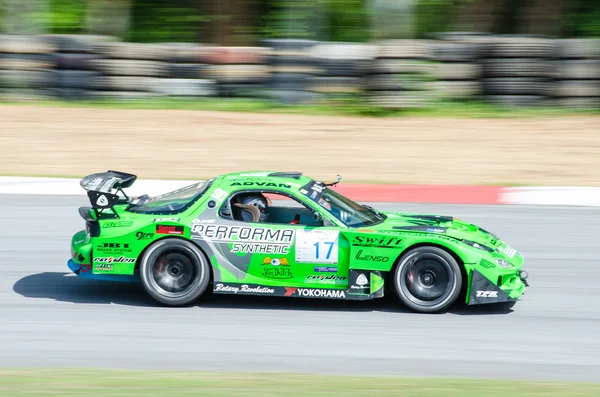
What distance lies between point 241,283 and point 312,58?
933cm

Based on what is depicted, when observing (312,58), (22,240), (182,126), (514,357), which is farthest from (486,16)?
(514,357)

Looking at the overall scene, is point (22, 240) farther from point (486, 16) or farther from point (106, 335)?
point (486, 16)

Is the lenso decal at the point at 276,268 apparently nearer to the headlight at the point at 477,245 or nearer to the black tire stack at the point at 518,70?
the headlight at the point at 477,245

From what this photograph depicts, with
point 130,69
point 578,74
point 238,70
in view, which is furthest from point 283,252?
point 578,74

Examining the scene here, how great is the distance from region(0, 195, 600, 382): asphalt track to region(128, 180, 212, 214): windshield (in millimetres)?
800

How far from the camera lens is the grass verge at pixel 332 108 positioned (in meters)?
16.7

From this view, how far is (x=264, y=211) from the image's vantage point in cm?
797

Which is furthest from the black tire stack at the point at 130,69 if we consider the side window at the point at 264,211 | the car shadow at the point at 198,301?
the side window at the point at 264,211

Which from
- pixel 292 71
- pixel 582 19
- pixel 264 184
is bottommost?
pixel 264 184

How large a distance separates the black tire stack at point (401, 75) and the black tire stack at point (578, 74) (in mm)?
2305

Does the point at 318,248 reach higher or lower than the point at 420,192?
lower

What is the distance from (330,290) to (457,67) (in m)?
9.95

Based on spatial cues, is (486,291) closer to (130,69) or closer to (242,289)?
(242,289)

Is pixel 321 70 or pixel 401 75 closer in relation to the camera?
pixel 401 75
